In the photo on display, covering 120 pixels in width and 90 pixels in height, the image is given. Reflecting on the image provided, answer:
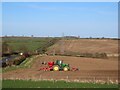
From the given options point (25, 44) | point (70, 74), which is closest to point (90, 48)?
point (25, 44)

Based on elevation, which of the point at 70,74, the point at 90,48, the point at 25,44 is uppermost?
the point at 25,44

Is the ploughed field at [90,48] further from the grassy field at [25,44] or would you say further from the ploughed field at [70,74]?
the ploughed field at [70,74]

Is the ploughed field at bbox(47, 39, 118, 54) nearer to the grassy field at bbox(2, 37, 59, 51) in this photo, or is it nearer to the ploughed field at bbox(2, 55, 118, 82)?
the grassy field at bbox(2, 37, 59, 51)

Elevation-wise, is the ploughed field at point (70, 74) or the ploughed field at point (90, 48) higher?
the ploughed field at point (90, 48)

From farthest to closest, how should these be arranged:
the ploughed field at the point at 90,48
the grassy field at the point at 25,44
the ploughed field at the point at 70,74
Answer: the grassy field at the point at 25,44, the ploughed field at the point at 90,48, the ploughed field at the point at 70,74

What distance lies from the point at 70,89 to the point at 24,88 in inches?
116

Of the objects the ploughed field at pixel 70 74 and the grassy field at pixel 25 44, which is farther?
the grassy field at pixel 25 44

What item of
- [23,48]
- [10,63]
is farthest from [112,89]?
[23,48]

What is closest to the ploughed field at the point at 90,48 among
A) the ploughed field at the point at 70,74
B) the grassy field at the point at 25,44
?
the grassy field at the point at 25,44

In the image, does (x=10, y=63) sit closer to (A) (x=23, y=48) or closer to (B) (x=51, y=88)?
(B) (x=51, y=88)

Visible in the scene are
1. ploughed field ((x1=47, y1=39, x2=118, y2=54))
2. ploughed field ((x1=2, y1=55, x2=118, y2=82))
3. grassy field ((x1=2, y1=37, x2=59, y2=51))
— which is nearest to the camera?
ploughed field ((x1=2, y1=55, x2=118, y2=82))

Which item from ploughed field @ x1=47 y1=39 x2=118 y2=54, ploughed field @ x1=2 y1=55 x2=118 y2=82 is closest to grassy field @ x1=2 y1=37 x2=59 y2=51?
ploughed field @ x1=47 y1=39 x2=118 y2=54

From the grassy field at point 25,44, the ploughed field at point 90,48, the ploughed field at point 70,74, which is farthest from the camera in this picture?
the grassy field at point 25,44

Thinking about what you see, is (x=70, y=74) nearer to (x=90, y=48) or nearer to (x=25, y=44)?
(x=90, y=48)
